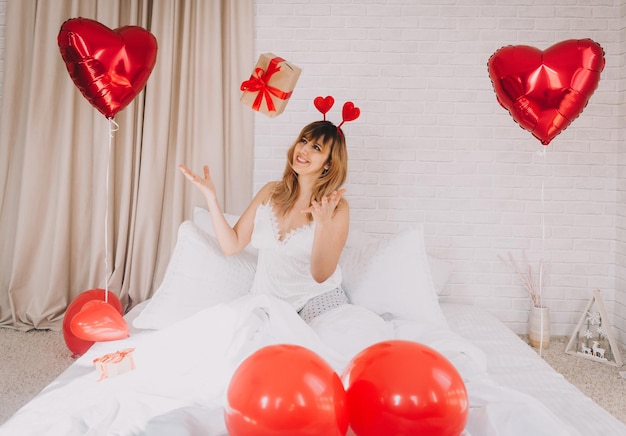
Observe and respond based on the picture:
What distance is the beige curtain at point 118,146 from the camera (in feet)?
8.67

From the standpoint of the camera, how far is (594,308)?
262 centimetres

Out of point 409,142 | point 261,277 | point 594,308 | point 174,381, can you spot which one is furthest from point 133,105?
point 594,308

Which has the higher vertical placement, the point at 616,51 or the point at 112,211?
the point at 616,51

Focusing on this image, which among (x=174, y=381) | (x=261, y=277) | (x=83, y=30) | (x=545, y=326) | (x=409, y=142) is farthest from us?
(x=409, y=142)

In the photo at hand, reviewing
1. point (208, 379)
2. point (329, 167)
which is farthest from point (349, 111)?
point (208, 379)

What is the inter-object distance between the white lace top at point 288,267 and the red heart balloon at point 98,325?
0.53m

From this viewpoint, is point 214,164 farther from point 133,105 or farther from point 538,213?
point 538,213

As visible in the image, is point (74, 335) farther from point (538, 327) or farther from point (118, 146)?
point (538, 327)

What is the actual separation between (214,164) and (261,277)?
0.93m

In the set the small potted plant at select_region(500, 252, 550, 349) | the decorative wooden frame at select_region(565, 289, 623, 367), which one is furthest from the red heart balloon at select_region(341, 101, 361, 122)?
the decorative wooden frame at select_region(565, 289, 623, 367)

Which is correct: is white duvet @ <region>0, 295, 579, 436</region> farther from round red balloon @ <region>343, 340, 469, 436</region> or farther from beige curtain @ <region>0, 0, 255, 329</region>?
beige curtain @ <region>0, 0, 255, 329</region>

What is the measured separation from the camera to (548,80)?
178 cm

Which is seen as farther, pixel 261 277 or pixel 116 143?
pixel 116 143

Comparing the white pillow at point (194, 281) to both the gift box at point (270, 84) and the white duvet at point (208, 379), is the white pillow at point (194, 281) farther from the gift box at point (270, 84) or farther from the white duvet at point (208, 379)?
the gift box at point (270, 84)
